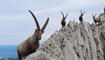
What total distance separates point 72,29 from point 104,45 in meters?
16.8

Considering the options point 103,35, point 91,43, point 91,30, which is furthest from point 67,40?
point 103,35

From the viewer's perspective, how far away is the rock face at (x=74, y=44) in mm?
16858

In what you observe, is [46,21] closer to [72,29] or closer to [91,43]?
[72,29]

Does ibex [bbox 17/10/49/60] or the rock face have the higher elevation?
ibex [bbox 17/10/49/60]

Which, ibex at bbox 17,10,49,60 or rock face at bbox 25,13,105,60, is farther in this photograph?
rock face at bbox 25,13,105,60

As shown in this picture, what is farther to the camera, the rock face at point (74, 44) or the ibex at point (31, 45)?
the rock face at point (74, 44)

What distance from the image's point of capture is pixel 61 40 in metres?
21.7

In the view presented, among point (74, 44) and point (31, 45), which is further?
point (74, 44)

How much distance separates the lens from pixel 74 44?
26969mm

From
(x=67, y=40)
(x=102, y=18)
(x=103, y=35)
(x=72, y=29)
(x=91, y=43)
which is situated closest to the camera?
(x=67, y=40)

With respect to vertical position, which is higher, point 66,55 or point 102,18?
point 66,55

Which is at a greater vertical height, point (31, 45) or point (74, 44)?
point (31, 45)

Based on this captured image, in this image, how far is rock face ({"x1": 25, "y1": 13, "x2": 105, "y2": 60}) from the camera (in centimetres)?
1686

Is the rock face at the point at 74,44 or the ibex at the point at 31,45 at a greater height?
the ibex at the point at 31,45
